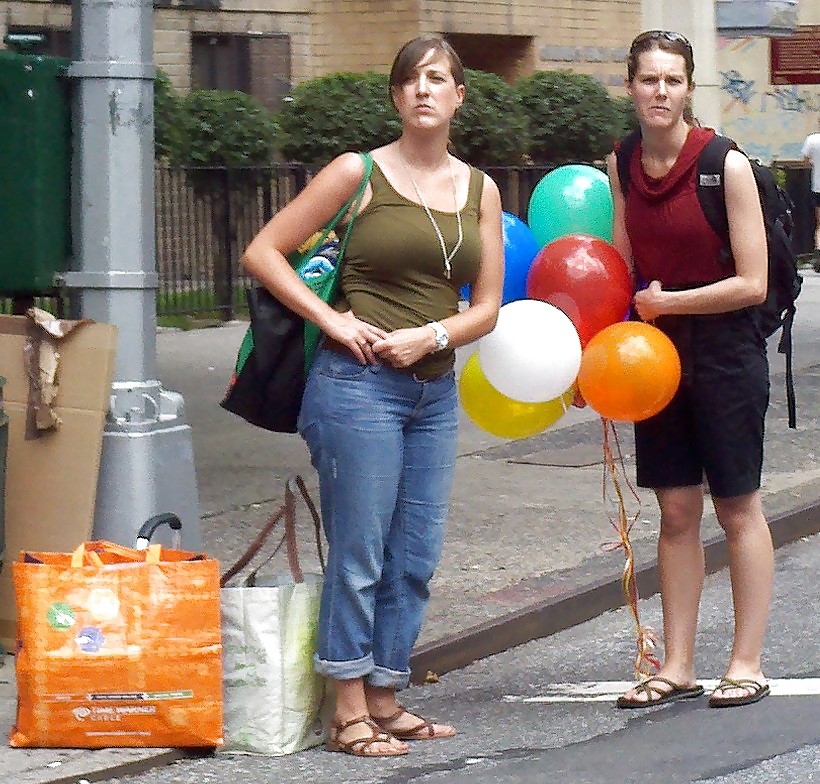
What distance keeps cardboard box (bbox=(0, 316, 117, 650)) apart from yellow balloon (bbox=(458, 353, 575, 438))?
3.60ft

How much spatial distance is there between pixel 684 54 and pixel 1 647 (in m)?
2.80

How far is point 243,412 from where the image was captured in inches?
194

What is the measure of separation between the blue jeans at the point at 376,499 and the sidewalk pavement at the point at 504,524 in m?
Answer: 0.59

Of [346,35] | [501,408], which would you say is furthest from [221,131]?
[501,408]

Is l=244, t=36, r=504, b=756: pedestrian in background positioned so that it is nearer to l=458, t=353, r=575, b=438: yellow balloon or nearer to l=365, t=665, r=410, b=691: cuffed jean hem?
l=365, t=665, r=410, b=691: cuffed jean hem

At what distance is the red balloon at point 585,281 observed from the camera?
5211mm

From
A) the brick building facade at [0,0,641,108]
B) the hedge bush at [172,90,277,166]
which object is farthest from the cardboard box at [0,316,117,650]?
the brick building facade at [0,0,641,108]

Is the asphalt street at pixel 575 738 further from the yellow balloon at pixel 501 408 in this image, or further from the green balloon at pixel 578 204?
the green balloon at pixel 578 204

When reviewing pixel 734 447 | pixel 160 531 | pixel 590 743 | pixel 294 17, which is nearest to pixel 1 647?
pixel 160 531

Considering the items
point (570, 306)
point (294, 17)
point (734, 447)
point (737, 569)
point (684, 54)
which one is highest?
point (294, 17)

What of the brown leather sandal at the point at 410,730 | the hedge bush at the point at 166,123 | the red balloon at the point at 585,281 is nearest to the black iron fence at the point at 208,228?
the hedge bush at the point at 166,123

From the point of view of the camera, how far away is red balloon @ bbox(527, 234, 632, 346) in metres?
5.21

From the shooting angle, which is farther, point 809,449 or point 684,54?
point 809,449

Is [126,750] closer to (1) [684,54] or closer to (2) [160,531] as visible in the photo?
(2) [160,531]
